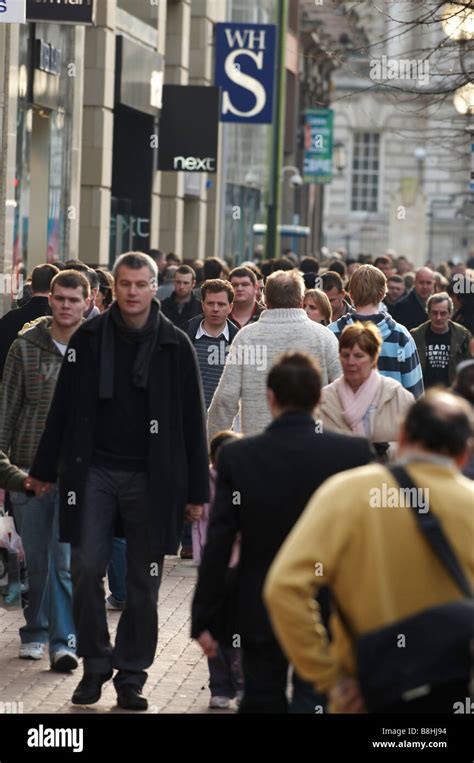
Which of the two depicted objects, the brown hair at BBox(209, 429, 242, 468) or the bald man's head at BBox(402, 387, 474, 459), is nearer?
the bald man's head at BBox(402, 387, 474, 459)

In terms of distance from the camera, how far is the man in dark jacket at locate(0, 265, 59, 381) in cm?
1071

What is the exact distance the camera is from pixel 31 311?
10773mm

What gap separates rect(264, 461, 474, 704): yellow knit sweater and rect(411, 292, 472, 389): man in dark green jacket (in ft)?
32.0

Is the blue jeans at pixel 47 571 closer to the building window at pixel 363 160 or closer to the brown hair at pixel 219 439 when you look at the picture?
the brown hair at pixel 219 439

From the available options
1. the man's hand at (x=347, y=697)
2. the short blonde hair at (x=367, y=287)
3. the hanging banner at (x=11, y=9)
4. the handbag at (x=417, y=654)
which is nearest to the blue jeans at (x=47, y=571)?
the short blonde hair at (x=367, y=287)

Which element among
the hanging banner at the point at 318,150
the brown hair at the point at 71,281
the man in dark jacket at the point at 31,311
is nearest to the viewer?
the brown hair at the point at 71,281

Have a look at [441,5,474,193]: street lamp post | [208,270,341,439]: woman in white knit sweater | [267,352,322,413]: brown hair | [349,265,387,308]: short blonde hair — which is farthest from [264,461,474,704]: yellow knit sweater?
[441,5,474,193]: street lamp post

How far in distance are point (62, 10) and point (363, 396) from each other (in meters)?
11.3

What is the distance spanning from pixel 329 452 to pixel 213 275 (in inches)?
480

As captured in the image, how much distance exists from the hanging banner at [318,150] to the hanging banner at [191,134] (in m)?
20.2

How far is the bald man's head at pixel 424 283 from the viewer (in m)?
17.6

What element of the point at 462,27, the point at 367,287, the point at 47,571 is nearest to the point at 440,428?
the point at 47,571

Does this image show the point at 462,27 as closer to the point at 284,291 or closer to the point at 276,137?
the point at 284,291

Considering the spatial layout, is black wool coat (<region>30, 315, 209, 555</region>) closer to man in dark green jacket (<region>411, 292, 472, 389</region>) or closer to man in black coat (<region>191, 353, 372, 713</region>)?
man in black coat (<region>191, 353, 372, 713</region>)
